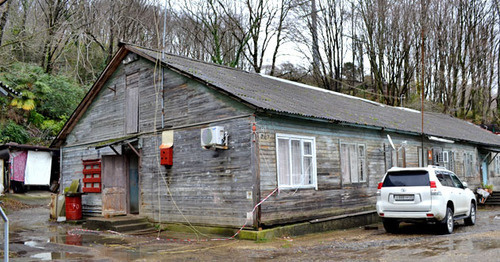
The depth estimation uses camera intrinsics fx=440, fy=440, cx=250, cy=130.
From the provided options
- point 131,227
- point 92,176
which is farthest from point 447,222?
point 92,176

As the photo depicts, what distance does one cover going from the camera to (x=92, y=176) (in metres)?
17.3

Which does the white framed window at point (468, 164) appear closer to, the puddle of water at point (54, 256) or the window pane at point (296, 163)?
the window pane at point (296, 163)

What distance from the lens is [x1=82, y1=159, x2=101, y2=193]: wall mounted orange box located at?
1706 cm

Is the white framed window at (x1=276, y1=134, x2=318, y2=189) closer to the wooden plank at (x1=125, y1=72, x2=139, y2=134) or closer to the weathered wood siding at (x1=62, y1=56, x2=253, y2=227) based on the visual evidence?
the weathered wood siding at (x1=62, y1=56, x2=253, y2=227)

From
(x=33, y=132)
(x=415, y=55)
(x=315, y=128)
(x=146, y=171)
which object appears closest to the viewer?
(x=315, y=128)

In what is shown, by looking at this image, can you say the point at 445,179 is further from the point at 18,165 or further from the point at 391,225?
the point at 18,165

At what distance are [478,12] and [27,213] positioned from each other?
120 ft

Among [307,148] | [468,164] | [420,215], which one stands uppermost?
[307,148]

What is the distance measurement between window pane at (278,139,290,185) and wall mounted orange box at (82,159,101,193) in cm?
788

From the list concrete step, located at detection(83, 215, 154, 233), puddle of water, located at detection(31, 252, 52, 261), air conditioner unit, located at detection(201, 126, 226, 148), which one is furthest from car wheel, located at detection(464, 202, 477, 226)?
puddle of water, located at detection(31, 252, 52, 261)

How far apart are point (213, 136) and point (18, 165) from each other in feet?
54.8

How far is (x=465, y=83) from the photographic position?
1494 inches

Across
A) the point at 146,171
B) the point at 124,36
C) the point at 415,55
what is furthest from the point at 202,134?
the point at 415,55

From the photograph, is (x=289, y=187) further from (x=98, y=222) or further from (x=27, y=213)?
(x=27, y=213)
